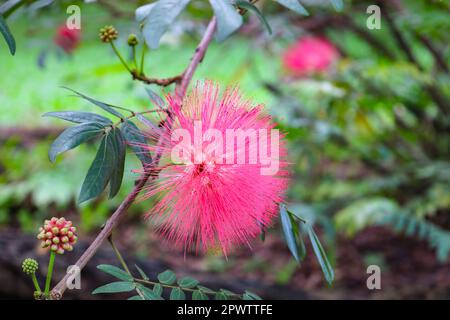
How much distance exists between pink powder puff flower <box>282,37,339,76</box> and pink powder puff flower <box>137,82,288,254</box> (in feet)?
7.57

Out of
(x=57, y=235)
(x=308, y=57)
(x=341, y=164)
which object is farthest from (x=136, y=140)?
(x=341, y=164)

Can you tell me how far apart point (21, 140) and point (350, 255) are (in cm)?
219

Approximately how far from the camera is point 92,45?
6.30 meters

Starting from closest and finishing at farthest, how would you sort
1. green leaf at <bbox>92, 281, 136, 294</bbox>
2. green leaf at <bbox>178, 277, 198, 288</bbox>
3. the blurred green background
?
green leaf at <bbox>92, 281, 136, 294</bbox> → green leaf at <bbox>178, 277, 198, 288</bbox> → the blurred green background

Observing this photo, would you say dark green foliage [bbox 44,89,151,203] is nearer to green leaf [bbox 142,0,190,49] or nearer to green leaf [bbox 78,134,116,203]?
green leaf [bbox 78,134,116,203]

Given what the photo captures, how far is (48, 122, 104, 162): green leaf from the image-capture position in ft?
2.26

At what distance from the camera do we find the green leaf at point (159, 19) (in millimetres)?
667

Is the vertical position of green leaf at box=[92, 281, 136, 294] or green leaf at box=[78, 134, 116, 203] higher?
green leaf at box=[78, 134, 116, 203]

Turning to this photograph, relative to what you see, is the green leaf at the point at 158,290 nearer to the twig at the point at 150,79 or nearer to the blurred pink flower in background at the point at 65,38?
the twig at the point at 150,79

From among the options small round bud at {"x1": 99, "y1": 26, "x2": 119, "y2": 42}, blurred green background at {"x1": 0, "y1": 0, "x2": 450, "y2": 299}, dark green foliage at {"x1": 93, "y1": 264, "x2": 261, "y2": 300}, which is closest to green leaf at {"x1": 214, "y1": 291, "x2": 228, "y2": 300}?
dark green foliage at {"x1": 93, "y1": 264, "x2": 261, "y2": 300}

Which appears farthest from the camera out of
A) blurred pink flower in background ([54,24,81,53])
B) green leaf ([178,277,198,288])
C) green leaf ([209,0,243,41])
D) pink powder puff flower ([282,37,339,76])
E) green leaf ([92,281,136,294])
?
pink powder puff flower ([282,37,339,76])

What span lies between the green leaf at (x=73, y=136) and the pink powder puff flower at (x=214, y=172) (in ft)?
0.26

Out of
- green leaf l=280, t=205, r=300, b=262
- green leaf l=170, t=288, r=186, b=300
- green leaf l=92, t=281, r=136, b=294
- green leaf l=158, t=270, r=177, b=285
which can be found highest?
green leaf l=280, t=205, r=300, b=262
